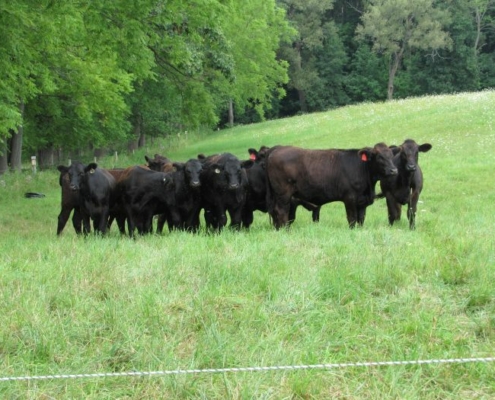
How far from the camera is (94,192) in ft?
39.1

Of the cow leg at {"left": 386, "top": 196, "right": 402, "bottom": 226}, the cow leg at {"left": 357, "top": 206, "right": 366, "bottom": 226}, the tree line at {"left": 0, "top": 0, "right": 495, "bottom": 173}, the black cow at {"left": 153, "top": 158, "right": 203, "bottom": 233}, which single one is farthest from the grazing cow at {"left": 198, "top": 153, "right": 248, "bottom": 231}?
the tree line at {"left": 0, "top": 0, "right": 495, "bottom": 173}

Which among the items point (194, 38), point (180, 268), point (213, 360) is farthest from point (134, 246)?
point (194, 38)

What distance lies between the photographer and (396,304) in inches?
221

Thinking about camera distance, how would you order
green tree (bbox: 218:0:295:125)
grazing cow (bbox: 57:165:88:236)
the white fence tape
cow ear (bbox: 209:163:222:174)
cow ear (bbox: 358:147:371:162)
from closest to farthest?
1. the white fence tape
2. cow ear (bbox: 358:147:371:162)
3. cow ear (bbox: 209:163:222:174)
4. grazing cow (bbox: 57:165:88:236)
5. green tree (bbox: 218:0:295:125)

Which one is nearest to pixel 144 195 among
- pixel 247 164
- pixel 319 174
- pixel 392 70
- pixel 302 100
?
pixel 247 164

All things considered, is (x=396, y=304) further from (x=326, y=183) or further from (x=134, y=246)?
(x=326, y=183)

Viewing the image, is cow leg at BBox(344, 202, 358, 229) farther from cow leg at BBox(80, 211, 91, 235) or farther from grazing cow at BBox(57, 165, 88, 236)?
grazing cow at BBox(57, 165, 88, 236)

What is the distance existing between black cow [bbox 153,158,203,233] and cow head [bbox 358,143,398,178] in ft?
10.4

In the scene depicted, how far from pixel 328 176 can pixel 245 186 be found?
181 centimetres

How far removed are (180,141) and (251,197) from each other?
40.7 metres

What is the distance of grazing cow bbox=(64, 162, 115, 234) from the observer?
1183 cm

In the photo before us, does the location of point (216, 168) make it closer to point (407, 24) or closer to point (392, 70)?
point (407, 24)

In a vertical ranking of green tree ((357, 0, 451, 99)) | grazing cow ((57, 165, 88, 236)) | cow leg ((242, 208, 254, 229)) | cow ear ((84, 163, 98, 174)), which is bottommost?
cow leg ((242, 208, 254, 229))

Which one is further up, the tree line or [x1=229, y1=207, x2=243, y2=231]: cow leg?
the tree line
